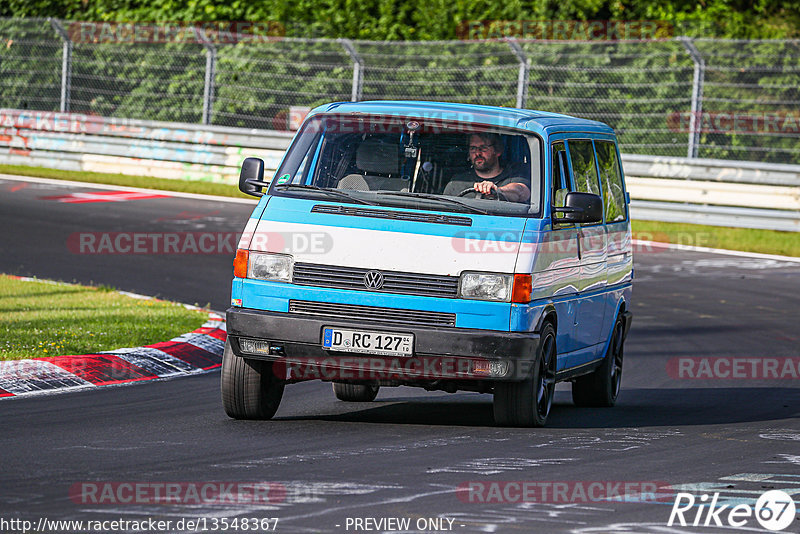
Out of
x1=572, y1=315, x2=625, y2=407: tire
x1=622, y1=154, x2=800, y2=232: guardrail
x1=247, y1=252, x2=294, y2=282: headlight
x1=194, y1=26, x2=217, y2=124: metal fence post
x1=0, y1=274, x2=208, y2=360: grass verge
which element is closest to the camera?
x1=247, y1=252, x2=294, y2=282: headlight

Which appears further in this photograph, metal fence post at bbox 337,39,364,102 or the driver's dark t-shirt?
metal fence post at bbox 337,39,364,102

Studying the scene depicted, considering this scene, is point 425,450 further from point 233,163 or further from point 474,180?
point 233,163

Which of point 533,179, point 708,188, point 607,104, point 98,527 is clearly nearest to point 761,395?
point 533,179

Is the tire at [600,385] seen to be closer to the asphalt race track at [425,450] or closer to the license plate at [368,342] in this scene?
the asphalt race track at [425,450]

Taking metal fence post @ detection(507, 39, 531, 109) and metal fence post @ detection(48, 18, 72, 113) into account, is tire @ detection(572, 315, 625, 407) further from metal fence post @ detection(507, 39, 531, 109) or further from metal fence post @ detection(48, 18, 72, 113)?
metal fence post @ detection(48, 18, 72, 113)

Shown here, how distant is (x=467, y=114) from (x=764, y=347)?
513 centimetres

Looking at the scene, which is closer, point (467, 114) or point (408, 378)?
point (408, 378)

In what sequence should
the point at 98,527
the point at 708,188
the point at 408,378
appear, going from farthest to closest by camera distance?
the point at 708,188 → the point at 408,378 → the point at 98,527

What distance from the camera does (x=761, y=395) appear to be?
1090 centimetres

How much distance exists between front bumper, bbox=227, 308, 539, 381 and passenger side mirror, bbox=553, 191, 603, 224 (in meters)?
0.96

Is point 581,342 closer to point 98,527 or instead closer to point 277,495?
point 277,495

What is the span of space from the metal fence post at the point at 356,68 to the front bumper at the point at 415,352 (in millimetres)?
16639

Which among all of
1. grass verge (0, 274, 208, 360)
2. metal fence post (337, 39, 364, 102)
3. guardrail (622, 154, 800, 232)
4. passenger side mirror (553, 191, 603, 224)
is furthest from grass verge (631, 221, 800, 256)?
passenger side mirror (553, 191, 603, 224)

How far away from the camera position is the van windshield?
8672mm
